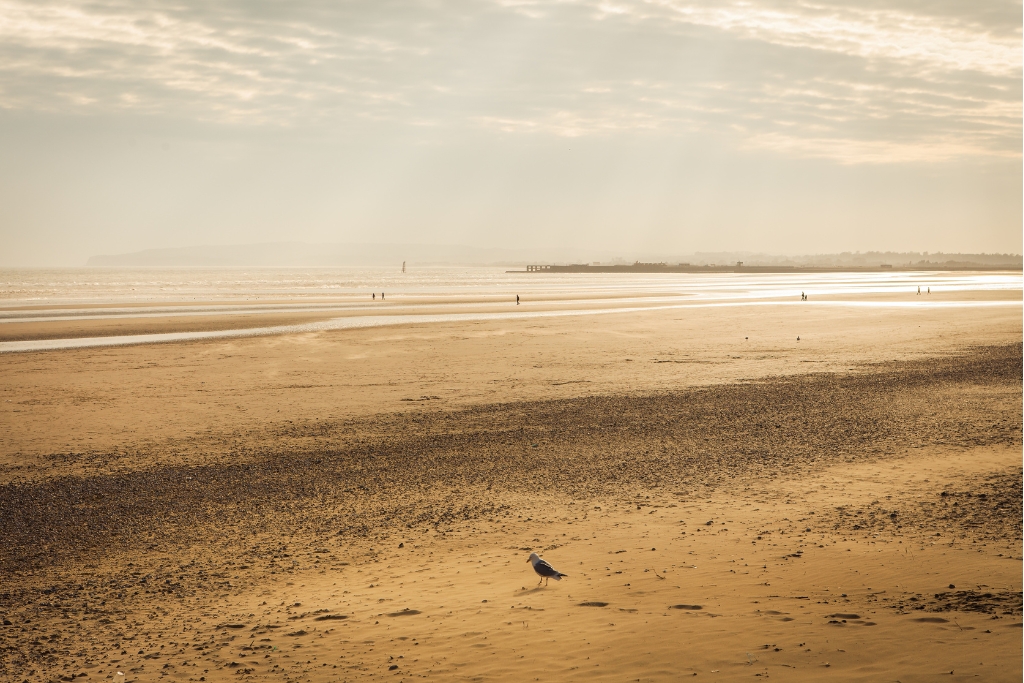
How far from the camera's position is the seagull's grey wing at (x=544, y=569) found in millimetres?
7825

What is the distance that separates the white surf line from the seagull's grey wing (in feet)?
97.8

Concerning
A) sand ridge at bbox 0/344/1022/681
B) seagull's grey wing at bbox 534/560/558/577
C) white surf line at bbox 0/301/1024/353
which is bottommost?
sand ridge at bbox 0/344/1022/681

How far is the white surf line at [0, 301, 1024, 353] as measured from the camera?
33.5 meters

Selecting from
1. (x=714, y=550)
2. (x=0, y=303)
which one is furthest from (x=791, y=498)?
(x=0, y=303)

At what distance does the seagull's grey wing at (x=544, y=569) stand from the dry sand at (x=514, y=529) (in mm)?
221

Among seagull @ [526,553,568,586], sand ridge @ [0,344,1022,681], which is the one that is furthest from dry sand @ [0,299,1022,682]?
seagull @ [526,553,568,586]

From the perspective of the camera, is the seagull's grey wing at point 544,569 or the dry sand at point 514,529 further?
the seagull's grey wing at point 544,569

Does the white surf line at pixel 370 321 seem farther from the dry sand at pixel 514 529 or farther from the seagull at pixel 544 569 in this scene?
the seagull at pixel 544 569

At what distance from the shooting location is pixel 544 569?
7852 mm

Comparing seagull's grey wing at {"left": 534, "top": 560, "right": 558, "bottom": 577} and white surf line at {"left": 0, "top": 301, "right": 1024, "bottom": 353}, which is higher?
white surf line at {"left": 0, "top": 301, "right": 1024, "bottom": 353}

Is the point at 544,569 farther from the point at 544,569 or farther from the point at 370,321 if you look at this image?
the point at 370,321

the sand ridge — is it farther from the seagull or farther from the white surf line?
the white surf line

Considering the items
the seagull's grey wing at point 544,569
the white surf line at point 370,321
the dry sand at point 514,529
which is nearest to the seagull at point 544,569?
the seagull's grey wing at point 544,569

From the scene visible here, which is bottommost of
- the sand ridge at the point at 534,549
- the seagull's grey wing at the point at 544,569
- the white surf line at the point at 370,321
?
the sand ridge at the point at 534,549
